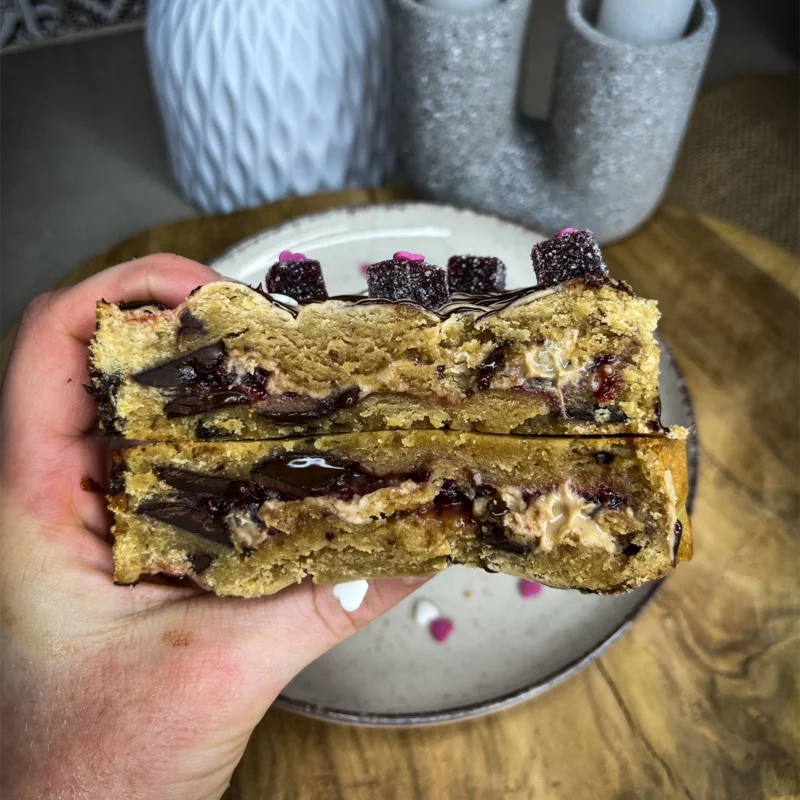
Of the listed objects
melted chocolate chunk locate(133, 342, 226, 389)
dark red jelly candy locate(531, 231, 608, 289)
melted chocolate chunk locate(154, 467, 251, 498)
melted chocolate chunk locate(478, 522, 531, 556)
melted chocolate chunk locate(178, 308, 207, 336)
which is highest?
dark red jelly candy locate(531, 231, 608, 289)

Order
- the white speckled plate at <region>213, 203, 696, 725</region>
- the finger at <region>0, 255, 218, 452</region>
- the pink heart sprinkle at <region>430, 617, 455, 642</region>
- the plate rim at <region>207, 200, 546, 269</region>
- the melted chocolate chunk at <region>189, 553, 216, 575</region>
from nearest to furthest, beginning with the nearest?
1. the melted chocolate chunk at <region>189, 553, 216, 575</region>
2. the finger at <region>0, 255, 218, 452</region>
3. the white speckled plate at <region>213, 203, 696, 725</region>
4. the pink heart sprinkle at <region>430, 617, 455, 642</region>
5. the plate rim at <region>207, 200, 546, 269</region>

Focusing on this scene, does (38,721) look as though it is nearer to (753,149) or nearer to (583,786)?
(583,786)

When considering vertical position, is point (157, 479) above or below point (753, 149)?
above

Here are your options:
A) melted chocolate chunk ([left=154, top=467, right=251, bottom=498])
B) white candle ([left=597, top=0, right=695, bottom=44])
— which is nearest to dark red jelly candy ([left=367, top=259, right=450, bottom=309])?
melted chocolate chunk ([left=154, top=467, right=251, bottom=498])

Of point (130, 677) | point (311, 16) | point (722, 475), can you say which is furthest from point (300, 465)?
point (311, 16)

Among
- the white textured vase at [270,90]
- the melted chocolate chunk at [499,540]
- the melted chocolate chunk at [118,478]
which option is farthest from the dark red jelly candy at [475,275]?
the white textured vase at [270,90]

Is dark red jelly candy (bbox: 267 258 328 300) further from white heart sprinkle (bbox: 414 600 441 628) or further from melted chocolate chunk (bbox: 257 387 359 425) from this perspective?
white heart sprinkle (bbox: 414 600 441 628)

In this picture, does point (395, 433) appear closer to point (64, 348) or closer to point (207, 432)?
point (207, 432)
